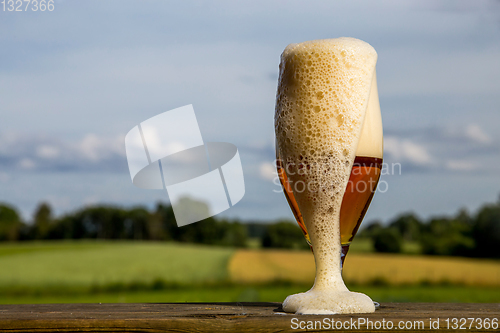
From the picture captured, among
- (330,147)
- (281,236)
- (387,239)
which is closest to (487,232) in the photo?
(387,239)

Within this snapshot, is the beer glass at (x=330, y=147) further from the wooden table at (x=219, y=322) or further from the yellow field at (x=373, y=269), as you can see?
the yellow field at (x=373, y=269)

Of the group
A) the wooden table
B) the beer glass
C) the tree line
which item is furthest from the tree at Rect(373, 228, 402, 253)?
the wooden table

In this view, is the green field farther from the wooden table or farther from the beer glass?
the wooden table

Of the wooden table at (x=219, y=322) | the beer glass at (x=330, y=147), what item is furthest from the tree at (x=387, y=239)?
the wooden table at (x=219, y=322)

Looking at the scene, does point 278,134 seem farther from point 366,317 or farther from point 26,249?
point 26,249

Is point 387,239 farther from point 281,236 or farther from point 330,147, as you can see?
point 330,147

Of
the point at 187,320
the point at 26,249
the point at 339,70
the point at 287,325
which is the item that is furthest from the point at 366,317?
the point at 26,249
